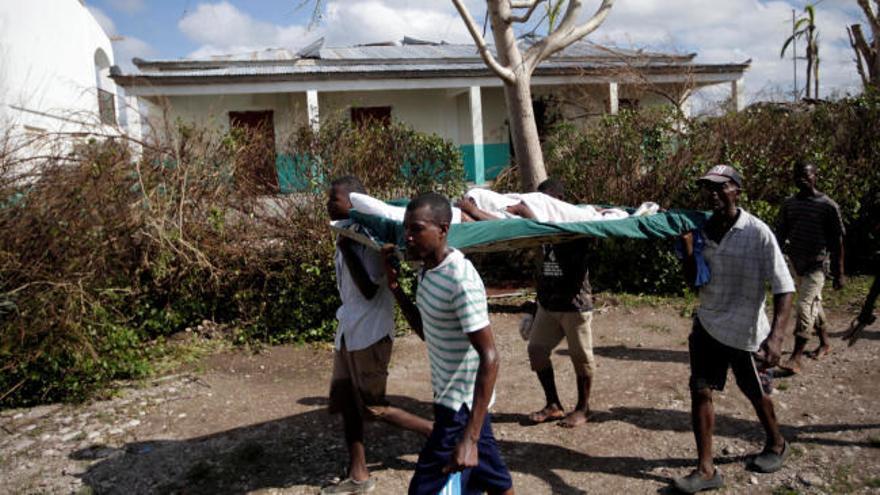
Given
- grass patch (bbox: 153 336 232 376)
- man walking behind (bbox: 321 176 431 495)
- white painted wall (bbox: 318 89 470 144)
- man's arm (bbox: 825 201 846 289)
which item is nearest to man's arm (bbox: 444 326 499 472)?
man walking behind (bbox: 321 176 431 495)

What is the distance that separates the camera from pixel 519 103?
8.55 meters

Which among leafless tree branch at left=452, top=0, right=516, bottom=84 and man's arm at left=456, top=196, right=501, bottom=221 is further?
leafless tree branch at left=452, top=0, right=516, bottom=84

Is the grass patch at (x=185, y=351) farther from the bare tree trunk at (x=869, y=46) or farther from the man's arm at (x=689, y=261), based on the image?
the bare tree trunk at (x=869, y=46)

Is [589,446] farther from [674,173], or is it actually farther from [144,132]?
[144,132]

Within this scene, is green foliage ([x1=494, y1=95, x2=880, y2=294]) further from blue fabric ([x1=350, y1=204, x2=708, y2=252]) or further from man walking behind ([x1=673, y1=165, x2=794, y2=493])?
man walking behind ([x1=673, y1=165, x2=794, y2=493])

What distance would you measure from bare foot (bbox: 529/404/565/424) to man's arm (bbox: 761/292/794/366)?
5.51ft

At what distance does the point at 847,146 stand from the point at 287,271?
822 cm

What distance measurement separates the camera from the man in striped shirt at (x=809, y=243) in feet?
18.7

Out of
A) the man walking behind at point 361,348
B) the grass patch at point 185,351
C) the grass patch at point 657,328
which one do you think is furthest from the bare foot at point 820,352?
the grass patch at point 185,351

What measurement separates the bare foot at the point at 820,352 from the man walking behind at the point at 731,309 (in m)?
2.74

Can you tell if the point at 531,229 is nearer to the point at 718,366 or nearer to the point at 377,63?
the point at 718,366

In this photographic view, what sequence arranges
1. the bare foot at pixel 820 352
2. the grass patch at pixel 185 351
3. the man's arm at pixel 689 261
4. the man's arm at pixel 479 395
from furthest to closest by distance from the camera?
the grass patch at pixel 185 351, the bare foot at pixel 820 352, the man's arm at pixel 689 261, the man's arm at pixel 479 395

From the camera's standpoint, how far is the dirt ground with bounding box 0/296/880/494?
4.07 m

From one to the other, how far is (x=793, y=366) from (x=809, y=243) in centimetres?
109
